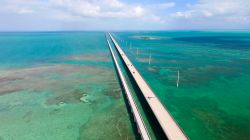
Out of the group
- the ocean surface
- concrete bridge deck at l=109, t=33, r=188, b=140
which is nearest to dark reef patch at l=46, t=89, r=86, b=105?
the ocean surface

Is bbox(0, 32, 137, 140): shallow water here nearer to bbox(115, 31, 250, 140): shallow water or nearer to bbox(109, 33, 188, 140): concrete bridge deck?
bbox(109, 33, 188, 140): concrete bridge deck

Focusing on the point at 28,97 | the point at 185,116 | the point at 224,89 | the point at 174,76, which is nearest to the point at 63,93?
the point at 28,97

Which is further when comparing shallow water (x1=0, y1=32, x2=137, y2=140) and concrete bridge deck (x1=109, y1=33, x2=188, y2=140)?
shallow water (x1=0, y1=32, x2=137, y2=140)

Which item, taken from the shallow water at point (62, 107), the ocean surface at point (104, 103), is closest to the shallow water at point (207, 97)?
the ocean surface at point (104, 103)

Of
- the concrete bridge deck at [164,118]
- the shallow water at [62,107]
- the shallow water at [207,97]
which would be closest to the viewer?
the concrete bridge deck at [164,118]

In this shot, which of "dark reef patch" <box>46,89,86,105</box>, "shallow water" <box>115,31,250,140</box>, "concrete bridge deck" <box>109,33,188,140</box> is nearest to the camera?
"concrete bridge deck" <box>109,33,188,140</box>

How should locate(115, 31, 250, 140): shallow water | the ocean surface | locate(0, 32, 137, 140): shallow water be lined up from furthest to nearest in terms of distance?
locate(115, 31, 250, 140): shallow water → the ocean surface → locate(0, 32, 137, 140): shallow water

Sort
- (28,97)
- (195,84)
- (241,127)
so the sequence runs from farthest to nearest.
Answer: (195,84) < (28,97) < (241,127)

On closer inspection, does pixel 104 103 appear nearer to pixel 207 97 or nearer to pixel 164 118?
pixel 164 118

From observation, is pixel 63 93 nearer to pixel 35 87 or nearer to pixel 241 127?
pixel 35 87

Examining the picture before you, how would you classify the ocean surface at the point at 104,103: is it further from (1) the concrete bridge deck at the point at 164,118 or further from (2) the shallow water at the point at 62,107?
(1) the concrete bridge deck at the point at 164,118

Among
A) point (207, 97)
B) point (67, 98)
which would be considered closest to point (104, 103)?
point (67, 98)
